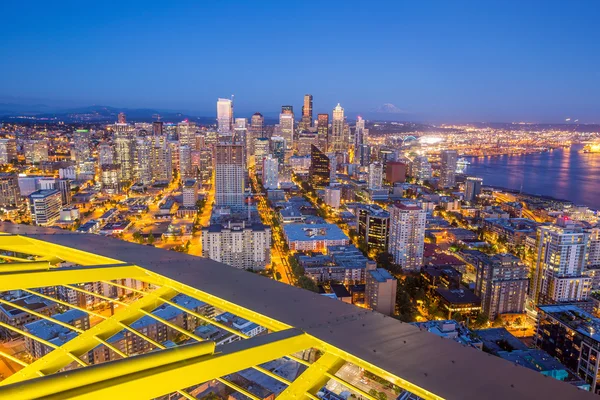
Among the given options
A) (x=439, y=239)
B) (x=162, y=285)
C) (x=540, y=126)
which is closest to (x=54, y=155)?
(x=439, y=239)

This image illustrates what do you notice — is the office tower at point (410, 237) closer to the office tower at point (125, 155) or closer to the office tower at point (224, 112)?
the office tower at point (125, 155)

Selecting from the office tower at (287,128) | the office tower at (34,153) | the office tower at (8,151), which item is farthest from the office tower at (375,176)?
the office tower at (8,151)

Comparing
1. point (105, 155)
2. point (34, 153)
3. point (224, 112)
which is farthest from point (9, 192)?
point (224, 112)

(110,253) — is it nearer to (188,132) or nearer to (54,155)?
(54,155)

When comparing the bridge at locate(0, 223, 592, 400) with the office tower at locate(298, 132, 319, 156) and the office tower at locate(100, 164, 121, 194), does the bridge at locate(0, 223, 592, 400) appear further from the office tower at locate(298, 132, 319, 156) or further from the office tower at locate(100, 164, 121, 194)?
the office tower at locate(298, 132, 319, 156)

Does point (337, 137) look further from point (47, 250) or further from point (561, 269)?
point (47, 250)

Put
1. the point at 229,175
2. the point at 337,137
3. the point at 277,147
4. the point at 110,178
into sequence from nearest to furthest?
the point at 229,175, the point at 110,178, the point at 277,147, the point at 337,137
